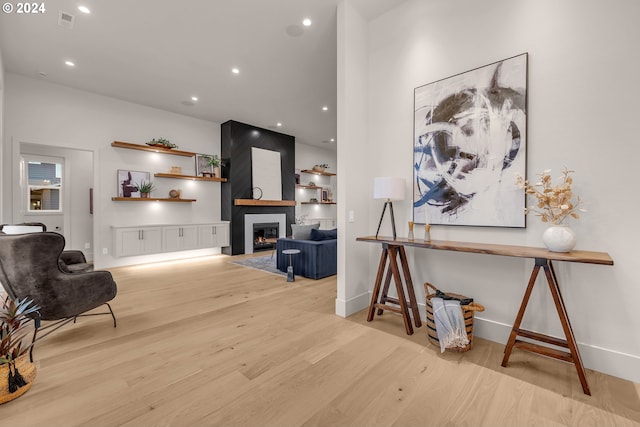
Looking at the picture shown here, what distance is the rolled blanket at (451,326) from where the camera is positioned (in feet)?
7.17

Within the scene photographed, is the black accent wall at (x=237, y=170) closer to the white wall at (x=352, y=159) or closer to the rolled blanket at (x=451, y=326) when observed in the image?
the white wall at (x=352, y=159)

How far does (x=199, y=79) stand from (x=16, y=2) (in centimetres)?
210

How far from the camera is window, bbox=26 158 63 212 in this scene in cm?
579


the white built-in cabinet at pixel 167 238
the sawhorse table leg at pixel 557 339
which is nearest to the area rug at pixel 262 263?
the white built-in cabinet at pixel 167 238

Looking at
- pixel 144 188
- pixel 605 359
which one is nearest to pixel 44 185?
pixel 144 188

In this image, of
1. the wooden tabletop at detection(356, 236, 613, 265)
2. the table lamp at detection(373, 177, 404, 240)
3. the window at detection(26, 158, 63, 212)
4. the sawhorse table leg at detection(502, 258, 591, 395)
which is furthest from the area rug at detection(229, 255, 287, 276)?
the window at detection(26, 158, 63, 212)

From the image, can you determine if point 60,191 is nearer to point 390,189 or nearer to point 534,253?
point 390,189

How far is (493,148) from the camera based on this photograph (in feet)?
7.79

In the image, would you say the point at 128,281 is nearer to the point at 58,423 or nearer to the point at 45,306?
the point at 45,306

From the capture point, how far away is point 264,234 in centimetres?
755

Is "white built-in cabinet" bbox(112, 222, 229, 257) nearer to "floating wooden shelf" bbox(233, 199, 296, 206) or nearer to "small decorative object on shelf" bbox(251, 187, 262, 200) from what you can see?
"floating wooden shelf" bbox(233, 199, 296, 206)

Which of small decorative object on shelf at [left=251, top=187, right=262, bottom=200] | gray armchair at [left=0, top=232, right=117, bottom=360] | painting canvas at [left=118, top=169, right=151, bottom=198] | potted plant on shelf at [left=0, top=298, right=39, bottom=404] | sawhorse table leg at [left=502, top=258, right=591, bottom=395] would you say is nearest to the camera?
potted plant on shelf at [left=0, top=298, right=39, bottom=404]

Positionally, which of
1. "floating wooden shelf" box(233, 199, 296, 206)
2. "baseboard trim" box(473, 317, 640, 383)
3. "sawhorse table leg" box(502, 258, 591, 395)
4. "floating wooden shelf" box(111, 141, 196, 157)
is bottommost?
"baseboard trim" box(473, 317, 640, 383)

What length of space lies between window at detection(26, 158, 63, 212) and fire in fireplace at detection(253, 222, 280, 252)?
13.9 ft
